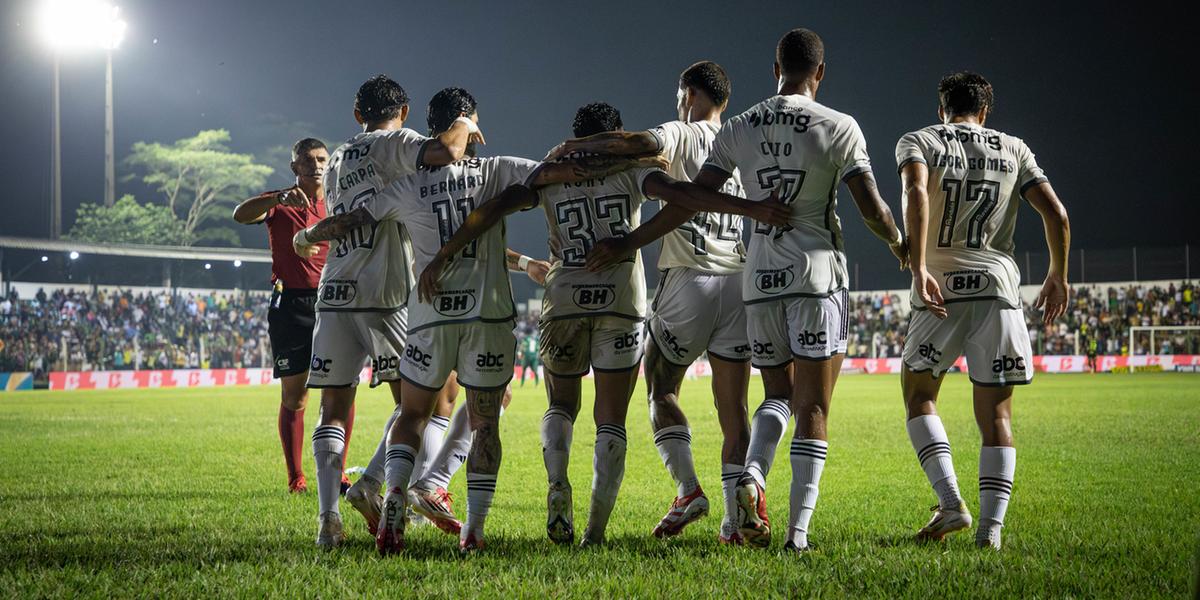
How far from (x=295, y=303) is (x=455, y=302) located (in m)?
3.20

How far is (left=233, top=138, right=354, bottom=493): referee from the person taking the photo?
7.05 metres

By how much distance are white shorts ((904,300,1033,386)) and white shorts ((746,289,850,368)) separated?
494 mm

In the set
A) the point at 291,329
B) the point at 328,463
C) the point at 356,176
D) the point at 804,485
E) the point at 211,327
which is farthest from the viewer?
the point at 211,327

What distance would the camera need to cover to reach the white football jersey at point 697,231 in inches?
204

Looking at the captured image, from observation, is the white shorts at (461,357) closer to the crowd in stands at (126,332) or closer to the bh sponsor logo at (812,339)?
the bh sponsor logo at (812,339)

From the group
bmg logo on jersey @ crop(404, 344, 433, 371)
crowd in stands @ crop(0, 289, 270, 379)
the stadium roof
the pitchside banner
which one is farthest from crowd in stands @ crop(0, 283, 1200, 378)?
bmg logo on jersey @ crop(404, 344, 433, 371)

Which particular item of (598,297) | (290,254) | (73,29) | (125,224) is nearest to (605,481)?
(598,297)

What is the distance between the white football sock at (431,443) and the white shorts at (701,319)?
151cm

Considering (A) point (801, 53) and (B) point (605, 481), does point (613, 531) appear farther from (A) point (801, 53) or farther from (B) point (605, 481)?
(A) point (801, 53)

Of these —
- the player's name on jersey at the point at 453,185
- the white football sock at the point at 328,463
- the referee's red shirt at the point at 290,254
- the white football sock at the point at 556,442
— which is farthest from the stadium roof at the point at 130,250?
the white football sock at the point at 556,442

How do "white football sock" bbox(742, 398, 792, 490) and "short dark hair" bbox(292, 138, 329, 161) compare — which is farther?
"short dark hair" bbox(292, 138, 329, 161)

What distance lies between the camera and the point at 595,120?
5047 mm

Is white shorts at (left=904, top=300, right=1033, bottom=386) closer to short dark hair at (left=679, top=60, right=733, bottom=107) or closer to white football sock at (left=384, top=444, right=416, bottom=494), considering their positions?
short dark hair at (left=679, top=60, right=733, bottom=107)

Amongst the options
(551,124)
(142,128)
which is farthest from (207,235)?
(551,124)
